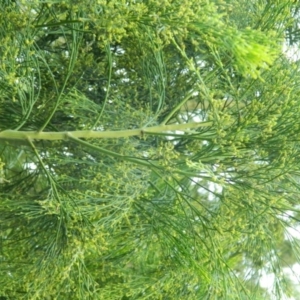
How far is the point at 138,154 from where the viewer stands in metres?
0.97

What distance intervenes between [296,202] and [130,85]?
330 millimetres

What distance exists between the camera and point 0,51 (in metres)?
0.79

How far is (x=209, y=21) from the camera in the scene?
2.17 feet

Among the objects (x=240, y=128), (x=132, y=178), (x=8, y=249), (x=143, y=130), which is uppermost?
(x=240, y=128)

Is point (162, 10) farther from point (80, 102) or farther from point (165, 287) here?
point (165, 287)

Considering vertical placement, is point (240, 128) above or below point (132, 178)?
above

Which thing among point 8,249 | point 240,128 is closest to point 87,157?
point 8,249

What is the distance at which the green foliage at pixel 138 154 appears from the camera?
0.80 metres

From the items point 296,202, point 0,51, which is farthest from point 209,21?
point 296,202

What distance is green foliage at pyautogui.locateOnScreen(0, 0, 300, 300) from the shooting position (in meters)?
0.80

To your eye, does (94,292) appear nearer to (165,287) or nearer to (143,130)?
(165,287)

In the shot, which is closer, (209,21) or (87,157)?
(209,21)

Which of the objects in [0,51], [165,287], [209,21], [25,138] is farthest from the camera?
[165,287]

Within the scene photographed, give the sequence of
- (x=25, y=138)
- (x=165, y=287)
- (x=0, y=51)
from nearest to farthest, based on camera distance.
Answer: (x=0, y=51) → (x=25, y=138) → (x=165, y=287)
